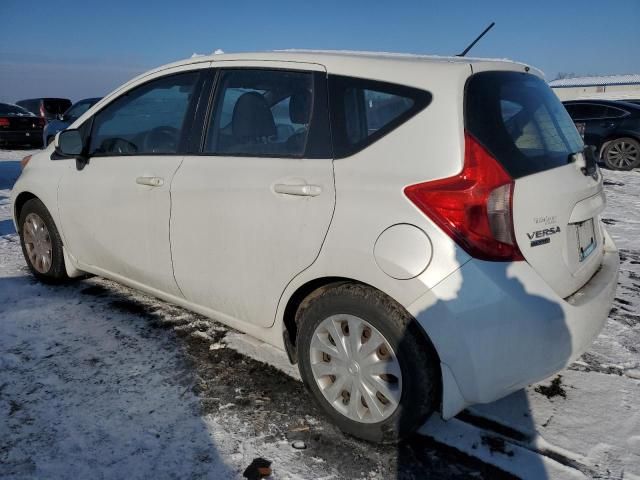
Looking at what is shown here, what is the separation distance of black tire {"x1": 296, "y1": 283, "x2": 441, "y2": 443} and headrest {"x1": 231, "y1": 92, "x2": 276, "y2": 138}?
93cm

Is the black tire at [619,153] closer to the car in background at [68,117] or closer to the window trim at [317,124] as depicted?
the window trim at [317,124]

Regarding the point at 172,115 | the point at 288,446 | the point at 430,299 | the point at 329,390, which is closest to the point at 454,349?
the point at 430,299

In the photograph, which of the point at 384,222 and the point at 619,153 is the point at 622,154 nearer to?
the point at 619,153

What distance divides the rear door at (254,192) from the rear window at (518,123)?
0.67 metres

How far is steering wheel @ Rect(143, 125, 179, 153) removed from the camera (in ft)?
9.88

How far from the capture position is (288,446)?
7.59 feet

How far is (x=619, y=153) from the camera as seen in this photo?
10859 mm

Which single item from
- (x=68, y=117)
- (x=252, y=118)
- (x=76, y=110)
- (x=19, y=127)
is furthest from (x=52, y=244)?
(x=19, y=127)

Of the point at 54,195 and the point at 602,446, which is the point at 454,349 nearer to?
the point at 602,446

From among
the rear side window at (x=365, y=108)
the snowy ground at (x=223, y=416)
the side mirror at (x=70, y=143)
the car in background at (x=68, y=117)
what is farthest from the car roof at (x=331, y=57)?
the car in background at (x=68, y=117)

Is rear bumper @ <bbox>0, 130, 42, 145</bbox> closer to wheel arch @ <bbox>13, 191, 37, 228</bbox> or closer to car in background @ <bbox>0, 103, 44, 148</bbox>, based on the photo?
car in background @ <bbox>0, 103, 44, 148</bbox>

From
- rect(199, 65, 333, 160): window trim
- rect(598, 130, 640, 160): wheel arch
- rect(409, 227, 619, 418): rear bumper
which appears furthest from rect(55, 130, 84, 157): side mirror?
rect(598, 130, 640, 160): wheel arch

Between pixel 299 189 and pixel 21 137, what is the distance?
52.3ft

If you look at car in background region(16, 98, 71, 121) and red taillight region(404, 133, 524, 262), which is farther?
car in background region(16, 98, 71, 121)
